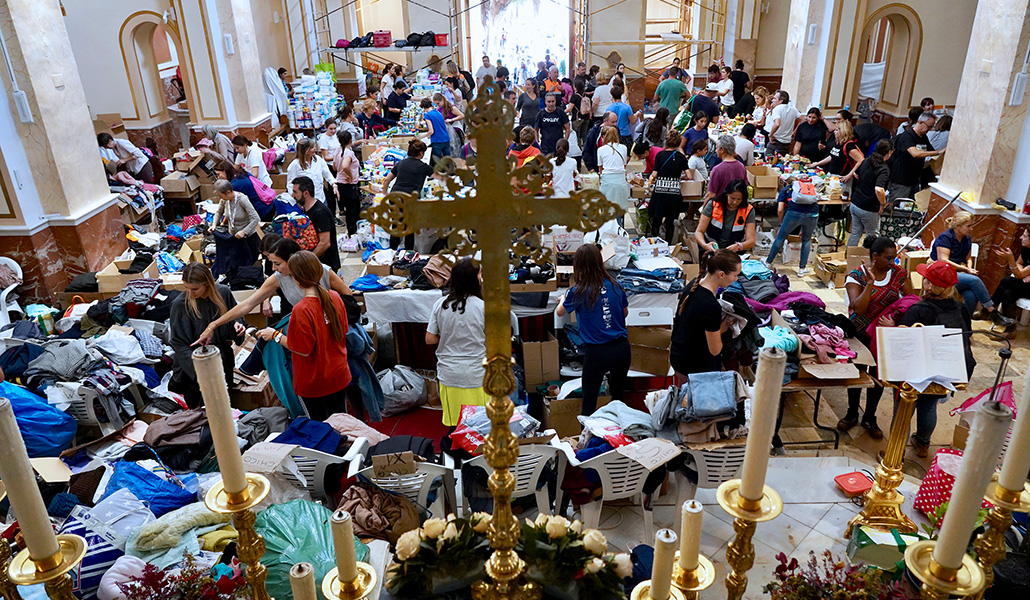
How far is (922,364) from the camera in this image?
3.35m

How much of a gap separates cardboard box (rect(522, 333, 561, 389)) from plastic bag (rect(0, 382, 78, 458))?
312 cm

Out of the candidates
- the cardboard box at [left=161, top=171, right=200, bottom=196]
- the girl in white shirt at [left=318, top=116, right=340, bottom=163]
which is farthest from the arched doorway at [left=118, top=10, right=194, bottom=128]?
the girl in white shirt at [left=318, top=116, right=340, bottom=163]

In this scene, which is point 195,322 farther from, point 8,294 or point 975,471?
point 975,471

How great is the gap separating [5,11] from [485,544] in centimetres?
716

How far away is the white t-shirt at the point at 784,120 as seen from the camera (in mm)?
10742

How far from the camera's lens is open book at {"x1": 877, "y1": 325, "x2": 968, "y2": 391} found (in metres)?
3.33

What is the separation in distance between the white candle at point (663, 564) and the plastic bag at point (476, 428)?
7.84 ft

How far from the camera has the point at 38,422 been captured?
449cm

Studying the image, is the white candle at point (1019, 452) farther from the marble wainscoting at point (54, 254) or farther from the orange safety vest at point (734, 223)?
the marble wainscoting at point (54, 254)

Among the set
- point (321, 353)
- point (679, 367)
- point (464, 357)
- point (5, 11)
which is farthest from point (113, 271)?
point (679, 367)

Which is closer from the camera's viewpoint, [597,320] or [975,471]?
[975,471]

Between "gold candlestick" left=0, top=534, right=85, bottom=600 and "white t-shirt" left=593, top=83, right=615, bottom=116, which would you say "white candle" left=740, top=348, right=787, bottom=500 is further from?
"white t-shirt" left=593, top=83, right=615, bottom=116

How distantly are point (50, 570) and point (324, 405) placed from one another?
10.8 feet

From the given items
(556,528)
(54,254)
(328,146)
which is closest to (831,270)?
(328,146)
